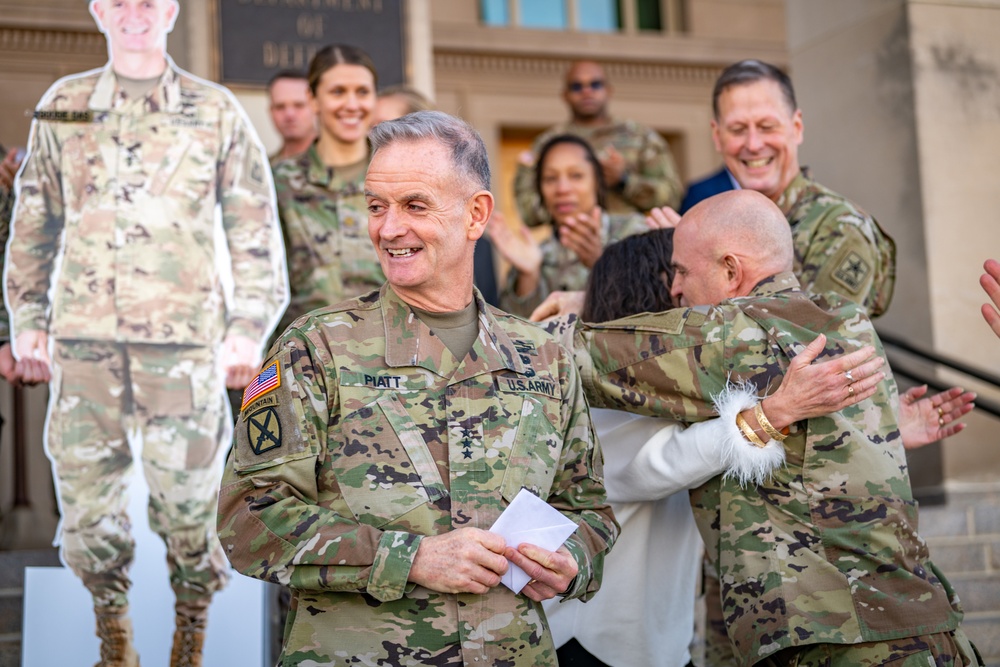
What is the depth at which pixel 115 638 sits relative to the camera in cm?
421

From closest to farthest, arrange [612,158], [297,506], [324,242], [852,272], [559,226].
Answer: [297,506]
[852,272]
[324,242]
[559,226]
[612,158]

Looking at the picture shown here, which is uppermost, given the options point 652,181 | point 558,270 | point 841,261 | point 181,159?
point 652,181

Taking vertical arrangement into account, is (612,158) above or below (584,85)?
below

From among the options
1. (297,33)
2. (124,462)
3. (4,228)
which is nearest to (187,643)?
(124,462)

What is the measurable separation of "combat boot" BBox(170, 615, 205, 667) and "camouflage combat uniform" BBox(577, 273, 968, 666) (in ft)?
6.23

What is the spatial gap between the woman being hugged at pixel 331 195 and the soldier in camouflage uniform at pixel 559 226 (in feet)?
2.41

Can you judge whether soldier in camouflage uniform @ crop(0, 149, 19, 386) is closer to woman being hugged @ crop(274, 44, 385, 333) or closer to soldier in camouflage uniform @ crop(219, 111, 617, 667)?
woman being hugged @ crop(274, 44, 385, 333)

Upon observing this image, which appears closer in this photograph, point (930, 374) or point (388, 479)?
point (388, 479)

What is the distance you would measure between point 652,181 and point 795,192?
2391 mm

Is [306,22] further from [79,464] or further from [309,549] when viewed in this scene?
[309,549]

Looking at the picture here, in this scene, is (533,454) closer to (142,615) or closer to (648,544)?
(648,544)

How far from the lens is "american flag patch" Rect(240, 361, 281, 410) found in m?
2.65

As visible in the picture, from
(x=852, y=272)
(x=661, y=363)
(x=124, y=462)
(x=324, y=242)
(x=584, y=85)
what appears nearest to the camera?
(x=661, y=363)

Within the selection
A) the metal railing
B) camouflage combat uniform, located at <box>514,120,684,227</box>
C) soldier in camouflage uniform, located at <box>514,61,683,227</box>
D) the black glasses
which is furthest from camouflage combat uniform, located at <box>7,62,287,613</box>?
the metal railing
